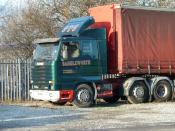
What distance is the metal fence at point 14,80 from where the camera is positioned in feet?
85.1

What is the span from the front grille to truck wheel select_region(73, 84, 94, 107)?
124 cm

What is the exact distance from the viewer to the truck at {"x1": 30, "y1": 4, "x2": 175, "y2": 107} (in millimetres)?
21734

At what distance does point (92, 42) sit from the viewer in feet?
73.8

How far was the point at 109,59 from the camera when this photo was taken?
23.3 meters

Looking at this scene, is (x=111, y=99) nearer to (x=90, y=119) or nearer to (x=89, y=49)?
(x=89, y=49)

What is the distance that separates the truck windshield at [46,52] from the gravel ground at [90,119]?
7.45ft

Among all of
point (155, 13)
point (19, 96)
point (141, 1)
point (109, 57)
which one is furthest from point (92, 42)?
point (141, 1)

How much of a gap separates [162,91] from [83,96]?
4.04 metres

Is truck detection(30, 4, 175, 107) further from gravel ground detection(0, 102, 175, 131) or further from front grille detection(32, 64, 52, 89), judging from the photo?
gravel ground detection(0, 102, 175, 131)

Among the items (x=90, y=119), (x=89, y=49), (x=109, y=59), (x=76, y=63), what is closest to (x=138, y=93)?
(x=109, y=59)

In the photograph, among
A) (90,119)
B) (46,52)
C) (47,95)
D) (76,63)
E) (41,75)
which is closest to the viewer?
(90,119)

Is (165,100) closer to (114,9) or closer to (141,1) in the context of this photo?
(114,9)

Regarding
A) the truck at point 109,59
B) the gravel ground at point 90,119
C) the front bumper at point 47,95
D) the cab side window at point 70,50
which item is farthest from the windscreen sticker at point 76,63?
the gravel ground at point 90,119

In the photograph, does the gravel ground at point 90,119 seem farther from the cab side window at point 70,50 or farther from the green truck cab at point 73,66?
the cab side window at point 70,50
